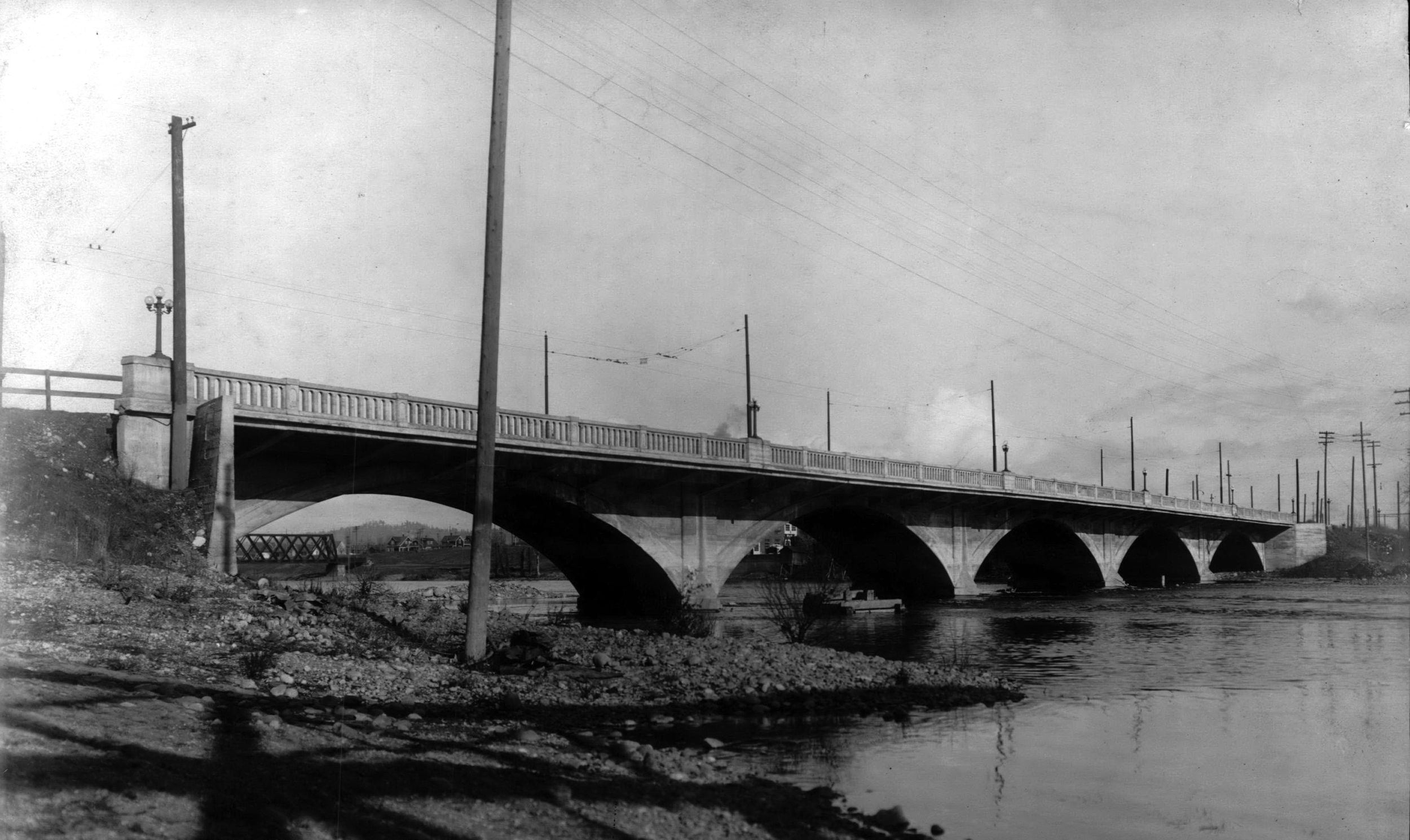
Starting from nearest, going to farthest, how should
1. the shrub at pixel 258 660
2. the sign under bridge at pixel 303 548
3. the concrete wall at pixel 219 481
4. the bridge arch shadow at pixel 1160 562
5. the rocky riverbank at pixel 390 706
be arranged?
the rocky riverbank at pixel 390 706, the shrub at pixel 258 660, the concrete wall at pixel 219 481, the sign under bridge at pixel 303 548, the bridge arch shadow at pixel 1160 562

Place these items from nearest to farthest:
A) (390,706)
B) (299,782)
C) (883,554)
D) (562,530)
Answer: (299,782) → (390,706) → (562,530) → (883,554)

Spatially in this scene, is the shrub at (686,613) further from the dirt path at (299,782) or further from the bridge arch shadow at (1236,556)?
the bridge arch shadow at (1236,556)

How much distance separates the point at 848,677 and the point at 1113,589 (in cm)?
5186

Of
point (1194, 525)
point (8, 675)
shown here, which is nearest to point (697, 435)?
point (8, 675)

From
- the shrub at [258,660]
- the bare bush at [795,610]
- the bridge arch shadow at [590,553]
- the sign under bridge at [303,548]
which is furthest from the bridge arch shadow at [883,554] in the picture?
the shrub at [258,660]

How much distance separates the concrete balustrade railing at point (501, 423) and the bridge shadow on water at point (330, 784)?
1060 centimetres

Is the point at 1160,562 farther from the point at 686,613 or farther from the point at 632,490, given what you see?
the point at 686,613

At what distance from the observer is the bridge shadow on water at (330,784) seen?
18.7 ft

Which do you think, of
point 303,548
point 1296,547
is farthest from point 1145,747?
point 1296,547

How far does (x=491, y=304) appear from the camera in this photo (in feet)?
45.4

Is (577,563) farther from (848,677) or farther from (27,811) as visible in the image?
(27,811)

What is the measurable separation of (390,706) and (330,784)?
13.3ft

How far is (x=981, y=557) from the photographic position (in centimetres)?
4956

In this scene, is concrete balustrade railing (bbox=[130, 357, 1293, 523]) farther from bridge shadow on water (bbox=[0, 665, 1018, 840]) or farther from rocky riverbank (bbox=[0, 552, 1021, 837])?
bridge shadow on water (bbox=[0, 665, 1018, 840])
